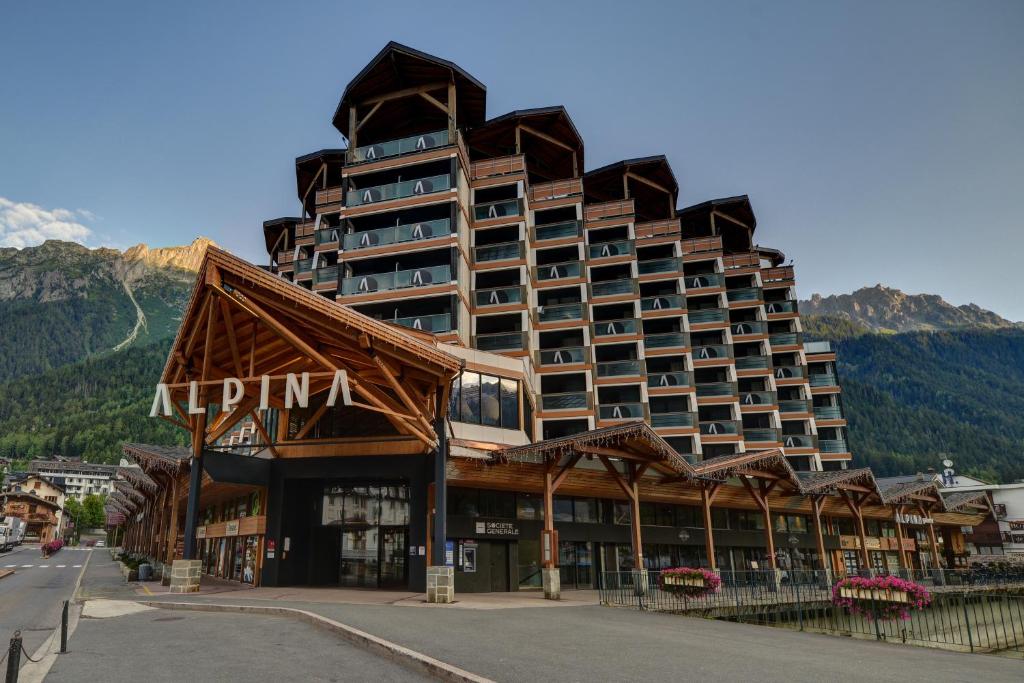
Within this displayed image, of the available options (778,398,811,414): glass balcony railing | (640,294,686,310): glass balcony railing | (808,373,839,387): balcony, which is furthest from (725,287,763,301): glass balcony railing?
(808,373,839,387): balcony

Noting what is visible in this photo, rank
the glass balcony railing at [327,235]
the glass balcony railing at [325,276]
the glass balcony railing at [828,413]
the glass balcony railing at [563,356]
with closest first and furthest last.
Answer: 1. the glass balcony railing at [563,356]
2. the glass balcony railing at [325,276]
3. the glass balcony railing at [327,235]
4. the glass balcony railing at [828,413]

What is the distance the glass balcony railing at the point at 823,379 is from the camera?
210ft

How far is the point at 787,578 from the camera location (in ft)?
115

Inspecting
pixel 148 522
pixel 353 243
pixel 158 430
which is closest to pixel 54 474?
pixel 158 430

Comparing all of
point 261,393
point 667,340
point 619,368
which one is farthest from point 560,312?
point 261,393

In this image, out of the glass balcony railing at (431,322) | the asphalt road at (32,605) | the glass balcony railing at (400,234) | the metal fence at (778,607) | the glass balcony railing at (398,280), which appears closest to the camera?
the asphalt road at (32,605)

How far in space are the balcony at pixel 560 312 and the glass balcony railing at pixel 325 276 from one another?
14706mm

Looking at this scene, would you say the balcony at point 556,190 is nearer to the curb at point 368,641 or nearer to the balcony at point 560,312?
the balcony at point 560,312

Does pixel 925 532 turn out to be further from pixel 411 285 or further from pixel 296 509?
pixel 296 509

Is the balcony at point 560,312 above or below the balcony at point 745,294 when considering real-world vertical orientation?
below

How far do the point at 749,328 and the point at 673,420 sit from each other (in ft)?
51.7

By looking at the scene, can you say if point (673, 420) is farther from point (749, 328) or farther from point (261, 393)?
point (261, 393)

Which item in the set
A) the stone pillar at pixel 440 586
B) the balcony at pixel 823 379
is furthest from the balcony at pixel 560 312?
the balcony at pixel 823 379

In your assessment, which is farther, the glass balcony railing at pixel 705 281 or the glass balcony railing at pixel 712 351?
the glass balcony railing at pixel 705 281
